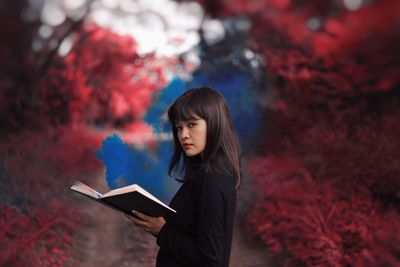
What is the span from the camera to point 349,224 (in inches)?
144

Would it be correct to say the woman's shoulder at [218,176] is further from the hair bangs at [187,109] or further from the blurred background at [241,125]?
the blurred background at [241,125]

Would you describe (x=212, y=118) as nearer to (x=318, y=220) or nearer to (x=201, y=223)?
(x=201, y=223)

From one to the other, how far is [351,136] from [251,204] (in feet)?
4.00

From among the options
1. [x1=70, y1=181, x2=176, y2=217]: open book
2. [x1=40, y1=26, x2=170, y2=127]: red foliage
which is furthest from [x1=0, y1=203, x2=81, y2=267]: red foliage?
[x1=70, y1=181, x2=176, y2=217]: open book

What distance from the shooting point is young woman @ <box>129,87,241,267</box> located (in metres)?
1.54

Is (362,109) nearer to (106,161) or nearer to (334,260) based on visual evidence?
(334,260)

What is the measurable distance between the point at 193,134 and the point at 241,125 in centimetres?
367

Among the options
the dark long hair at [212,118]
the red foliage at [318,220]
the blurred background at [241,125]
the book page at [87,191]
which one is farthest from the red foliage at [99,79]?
the dark long hair at [212,118]

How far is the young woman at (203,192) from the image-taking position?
1.54m

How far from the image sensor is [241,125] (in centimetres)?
534

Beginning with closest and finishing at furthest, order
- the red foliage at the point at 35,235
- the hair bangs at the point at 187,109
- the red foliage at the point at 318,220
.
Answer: the hair bangs at the point at 187,109 → the red foliage at the point at 318,220 → the red foliage at the point at 35,235

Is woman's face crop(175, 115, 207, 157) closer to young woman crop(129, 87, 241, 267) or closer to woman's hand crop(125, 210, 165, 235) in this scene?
young woman crop(129, 87, 241, 267)

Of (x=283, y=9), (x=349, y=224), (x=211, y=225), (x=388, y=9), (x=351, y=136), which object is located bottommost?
(x=211, y=225)

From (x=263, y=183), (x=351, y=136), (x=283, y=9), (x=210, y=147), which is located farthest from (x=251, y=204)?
(x=210, y=147)
